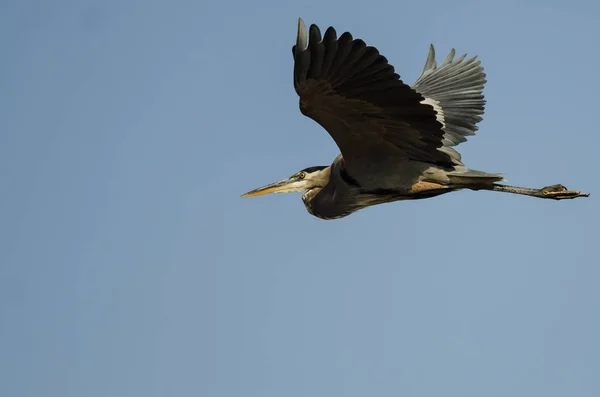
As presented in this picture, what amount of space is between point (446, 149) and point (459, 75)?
167 cm

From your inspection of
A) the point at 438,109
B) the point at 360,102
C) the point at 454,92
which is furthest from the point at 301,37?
the point at 454,92

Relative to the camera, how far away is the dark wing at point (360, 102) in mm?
6387

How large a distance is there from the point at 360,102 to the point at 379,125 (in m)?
0.40

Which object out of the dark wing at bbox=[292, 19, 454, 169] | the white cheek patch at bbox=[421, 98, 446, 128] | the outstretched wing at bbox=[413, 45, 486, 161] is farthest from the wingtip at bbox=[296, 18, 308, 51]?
the white cheek patch at bbox=[421, 98, 446, 128]

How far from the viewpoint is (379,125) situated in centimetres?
721

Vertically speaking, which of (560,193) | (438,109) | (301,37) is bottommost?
(560,193)

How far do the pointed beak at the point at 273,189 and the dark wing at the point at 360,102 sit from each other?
106 cm

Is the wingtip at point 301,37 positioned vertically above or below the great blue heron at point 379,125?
above

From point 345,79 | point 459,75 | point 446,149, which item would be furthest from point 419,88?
point 345,79

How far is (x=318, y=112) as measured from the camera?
7.11 m

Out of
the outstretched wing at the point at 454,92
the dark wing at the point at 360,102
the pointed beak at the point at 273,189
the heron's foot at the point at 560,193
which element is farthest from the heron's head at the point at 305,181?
the heron's foot at the point at 560,193

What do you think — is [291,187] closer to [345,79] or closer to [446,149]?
[446,149]

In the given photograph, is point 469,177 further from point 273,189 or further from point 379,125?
point 273,189

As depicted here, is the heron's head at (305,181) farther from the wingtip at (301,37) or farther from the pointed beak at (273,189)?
the wingtip at (301,37)
